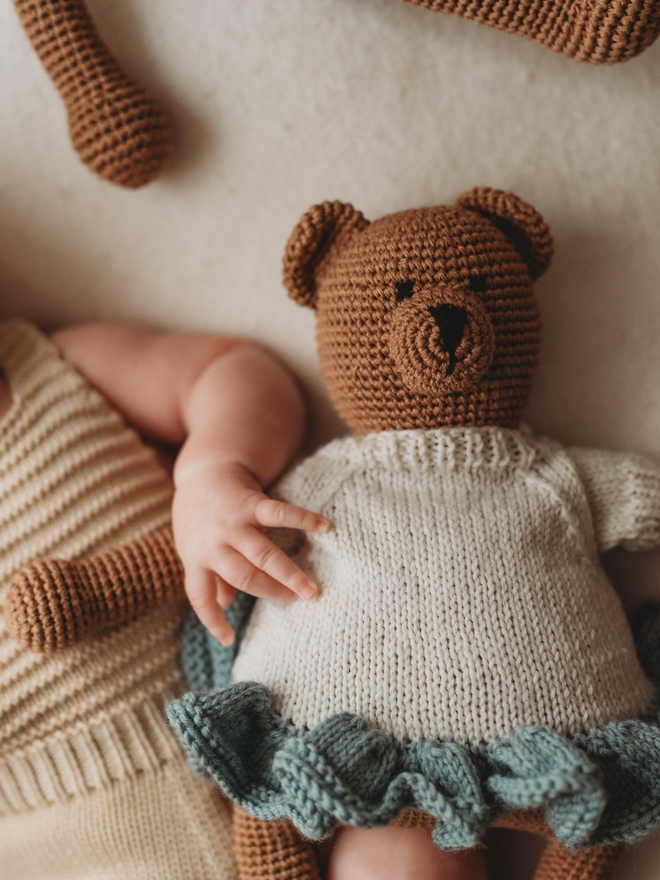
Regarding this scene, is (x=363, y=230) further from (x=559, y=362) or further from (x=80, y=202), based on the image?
(x=80, y=202)

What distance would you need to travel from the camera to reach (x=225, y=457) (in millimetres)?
730

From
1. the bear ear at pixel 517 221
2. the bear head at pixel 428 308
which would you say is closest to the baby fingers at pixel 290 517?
the bear head at pixel 428 308

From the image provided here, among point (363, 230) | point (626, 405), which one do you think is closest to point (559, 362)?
point (626, 405)

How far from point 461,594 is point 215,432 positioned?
12.0 inches

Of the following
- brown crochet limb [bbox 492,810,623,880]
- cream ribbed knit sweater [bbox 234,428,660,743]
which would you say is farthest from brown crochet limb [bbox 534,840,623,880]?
cream ribbed knit sweater [bbox 234,428,660,743]

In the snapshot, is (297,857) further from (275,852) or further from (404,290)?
(404,290)

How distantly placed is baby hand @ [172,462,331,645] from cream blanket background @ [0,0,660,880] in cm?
22

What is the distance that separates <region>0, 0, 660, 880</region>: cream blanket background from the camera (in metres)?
0.76

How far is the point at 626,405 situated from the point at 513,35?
1.35 ft

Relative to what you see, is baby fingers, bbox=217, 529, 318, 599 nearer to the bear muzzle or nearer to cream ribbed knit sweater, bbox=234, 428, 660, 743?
cream ribbed knit sweater, bbox=234, 428, 660, 743

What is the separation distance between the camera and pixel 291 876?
659 mm

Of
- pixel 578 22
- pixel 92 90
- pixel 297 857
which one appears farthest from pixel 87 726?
pixel 578 22

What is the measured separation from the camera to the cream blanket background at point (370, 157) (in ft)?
2.50

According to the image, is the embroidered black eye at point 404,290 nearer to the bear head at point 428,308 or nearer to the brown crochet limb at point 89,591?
the bear head at point 428,308
